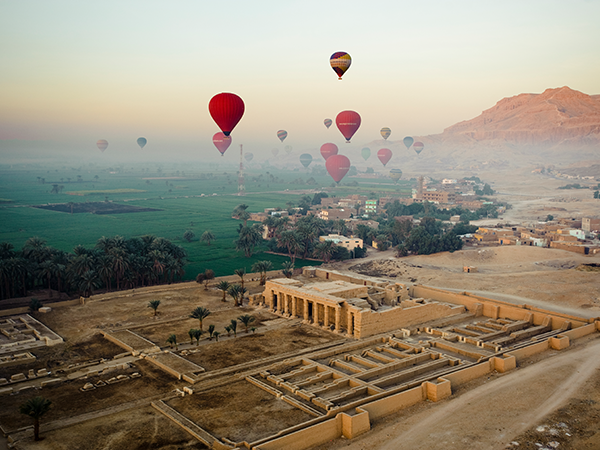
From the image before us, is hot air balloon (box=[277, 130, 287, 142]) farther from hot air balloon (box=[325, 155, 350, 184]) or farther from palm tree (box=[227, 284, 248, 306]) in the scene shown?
palm tree (box=[227, 284, 248, 306])

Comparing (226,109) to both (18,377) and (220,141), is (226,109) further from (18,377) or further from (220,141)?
(220,141)

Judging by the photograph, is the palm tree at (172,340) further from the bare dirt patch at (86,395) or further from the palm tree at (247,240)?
the palm tree at (247,240)

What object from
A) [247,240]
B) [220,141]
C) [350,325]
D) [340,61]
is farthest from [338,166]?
[350,325]

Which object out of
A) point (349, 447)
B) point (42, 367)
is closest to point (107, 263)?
point (42, 367)

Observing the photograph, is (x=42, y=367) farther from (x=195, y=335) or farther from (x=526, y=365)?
(x=526, y=365)

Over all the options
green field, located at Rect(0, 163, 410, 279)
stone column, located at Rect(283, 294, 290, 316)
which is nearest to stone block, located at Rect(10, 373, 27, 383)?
stone column, located at Rect(283, 294, 290, 316)

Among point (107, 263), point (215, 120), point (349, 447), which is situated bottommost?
point (349, 447)
